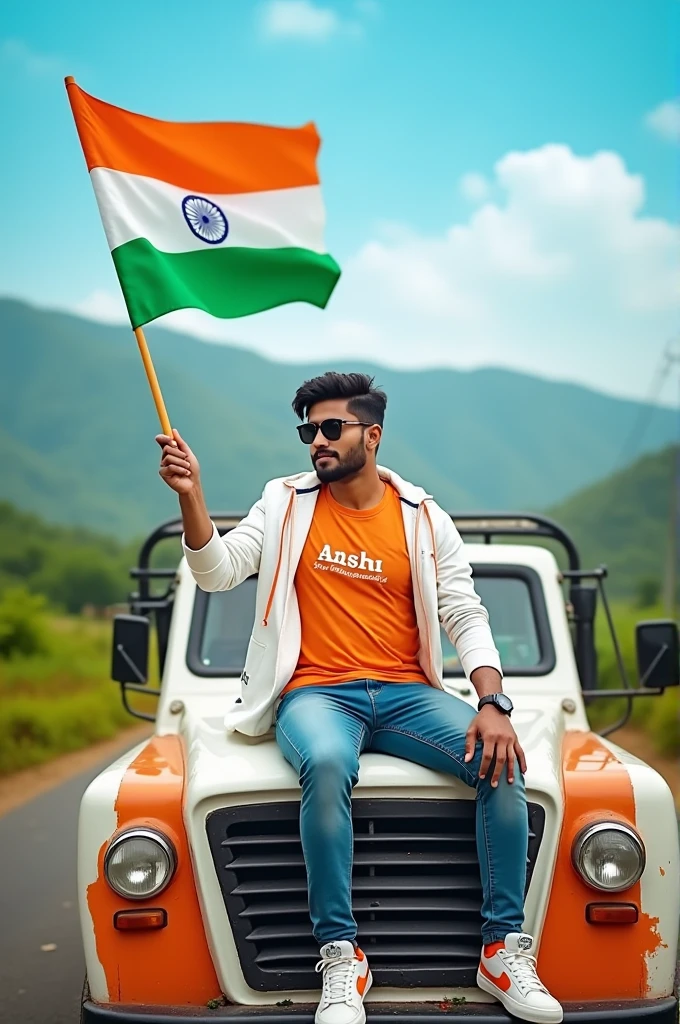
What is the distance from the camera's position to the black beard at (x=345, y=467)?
388 cm

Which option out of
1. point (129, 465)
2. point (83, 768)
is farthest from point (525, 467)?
point (83, 768)

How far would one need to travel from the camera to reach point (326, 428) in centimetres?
387

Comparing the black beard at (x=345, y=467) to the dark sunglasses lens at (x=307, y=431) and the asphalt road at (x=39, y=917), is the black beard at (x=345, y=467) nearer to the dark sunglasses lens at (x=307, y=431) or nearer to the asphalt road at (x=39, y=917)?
the dark sunglasses lens at (x=307, y=431)

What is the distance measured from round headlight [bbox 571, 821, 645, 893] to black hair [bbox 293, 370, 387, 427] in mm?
1552

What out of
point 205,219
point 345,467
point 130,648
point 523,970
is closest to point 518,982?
point 523,970

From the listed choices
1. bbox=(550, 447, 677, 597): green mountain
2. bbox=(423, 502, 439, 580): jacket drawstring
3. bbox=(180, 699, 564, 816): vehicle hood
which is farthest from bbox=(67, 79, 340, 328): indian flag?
bbox=(550, 447, 677, 597): green mountain

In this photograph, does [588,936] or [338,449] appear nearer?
[588,936]

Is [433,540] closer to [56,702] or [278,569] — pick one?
[278,569]

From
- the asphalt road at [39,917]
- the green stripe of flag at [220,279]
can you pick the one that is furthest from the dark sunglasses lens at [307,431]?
the asphalt road at [39,917]

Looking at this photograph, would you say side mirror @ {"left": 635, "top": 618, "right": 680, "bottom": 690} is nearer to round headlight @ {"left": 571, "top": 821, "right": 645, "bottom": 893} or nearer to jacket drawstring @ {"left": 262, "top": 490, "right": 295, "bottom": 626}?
round headlight @ {"left": 571, "top": 821, "right": 645, "bottom": 893}

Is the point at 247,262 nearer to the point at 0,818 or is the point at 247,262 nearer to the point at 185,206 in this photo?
the point at 185,206

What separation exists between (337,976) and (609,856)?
2.81 feet

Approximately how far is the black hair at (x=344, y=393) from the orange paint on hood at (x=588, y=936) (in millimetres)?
1432

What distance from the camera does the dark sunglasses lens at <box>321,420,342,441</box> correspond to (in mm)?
3857
